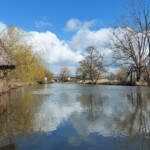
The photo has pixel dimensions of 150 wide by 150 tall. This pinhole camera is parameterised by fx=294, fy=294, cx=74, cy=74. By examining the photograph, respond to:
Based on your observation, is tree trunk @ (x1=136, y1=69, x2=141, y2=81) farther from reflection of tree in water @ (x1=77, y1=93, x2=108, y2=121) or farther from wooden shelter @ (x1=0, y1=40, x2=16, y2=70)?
wooden shelter @ (x1=0, y1=40, x2=16, y2=70)

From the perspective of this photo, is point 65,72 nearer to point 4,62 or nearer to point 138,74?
point 138,74

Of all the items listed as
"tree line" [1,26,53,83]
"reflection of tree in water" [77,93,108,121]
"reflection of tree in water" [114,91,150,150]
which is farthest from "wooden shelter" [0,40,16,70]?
"tree line" [1,26,53,83]

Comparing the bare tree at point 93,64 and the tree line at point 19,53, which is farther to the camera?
the bare tree at point 93,64

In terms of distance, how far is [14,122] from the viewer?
8703 millimetres

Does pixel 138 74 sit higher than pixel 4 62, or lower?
higher

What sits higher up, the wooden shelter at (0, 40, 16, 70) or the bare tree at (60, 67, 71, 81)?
the bare tree at (60, 67, 71, 81)

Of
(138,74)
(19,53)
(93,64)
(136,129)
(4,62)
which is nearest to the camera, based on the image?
(136,129)

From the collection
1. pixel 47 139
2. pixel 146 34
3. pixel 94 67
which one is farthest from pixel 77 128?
pixel 94 67

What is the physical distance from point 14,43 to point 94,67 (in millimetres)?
39715

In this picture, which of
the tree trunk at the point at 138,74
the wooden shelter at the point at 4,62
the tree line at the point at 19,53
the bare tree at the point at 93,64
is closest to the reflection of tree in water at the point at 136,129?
the wooden shelter at the point at 4,62

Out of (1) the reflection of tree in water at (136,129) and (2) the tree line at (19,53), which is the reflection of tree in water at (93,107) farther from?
(2) the tree line at (19,53)

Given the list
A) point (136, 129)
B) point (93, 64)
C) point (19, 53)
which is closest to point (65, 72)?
point (93, 64)

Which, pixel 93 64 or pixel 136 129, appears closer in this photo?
pixel 136 129

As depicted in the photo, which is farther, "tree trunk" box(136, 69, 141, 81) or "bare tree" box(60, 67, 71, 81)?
"bare tree" box(60, 67, 71, 81)
